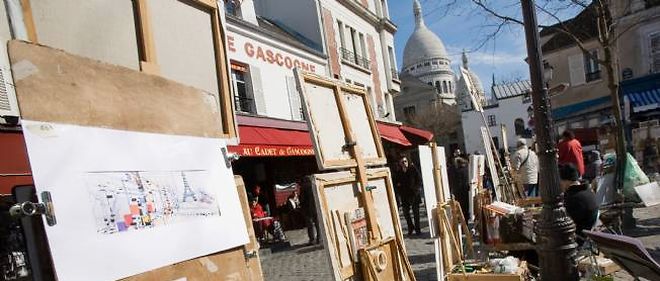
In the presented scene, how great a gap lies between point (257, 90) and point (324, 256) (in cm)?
623

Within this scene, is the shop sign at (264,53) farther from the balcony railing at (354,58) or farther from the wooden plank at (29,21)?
the wooden plank at (29,21)

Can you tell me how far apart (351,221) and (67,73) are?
2.03 metres

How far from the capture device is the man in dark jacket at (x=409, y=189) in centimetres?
948

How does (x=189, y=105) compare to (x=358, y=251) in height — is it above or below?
above

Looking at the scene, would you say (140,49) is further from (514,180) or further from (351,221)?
(514,180)

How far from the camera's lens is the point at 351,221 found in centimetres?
331

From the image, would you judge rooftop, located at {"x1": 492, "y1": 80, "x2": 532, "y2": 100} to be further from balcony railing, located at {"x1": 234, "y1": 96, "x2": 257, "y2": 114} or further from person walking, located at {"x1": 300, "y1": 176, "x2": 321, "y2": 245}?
person walking, located at {"x1": 300, "y1": 176, "x2": 321, "y2": 245}

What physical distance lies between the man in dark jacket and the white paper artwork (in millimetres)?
7308

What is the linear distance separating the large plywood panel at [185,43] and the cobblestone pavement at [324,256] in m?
3.47

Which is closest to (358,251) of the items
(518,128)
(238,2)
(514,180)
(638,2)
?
(514,180)

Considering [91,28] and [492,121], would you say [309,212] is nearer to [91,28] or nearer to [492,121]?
[91,28]

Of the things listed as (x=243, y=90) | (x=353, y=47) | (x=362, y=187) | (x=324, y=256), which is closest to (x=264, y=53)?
(x=243, y=90)

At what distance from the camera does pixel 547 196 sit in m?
4.87

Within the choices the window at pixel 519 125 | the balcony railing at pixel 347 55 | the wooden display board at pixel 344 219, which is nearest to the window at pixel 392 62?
the balcony railing at pixel 347 55
